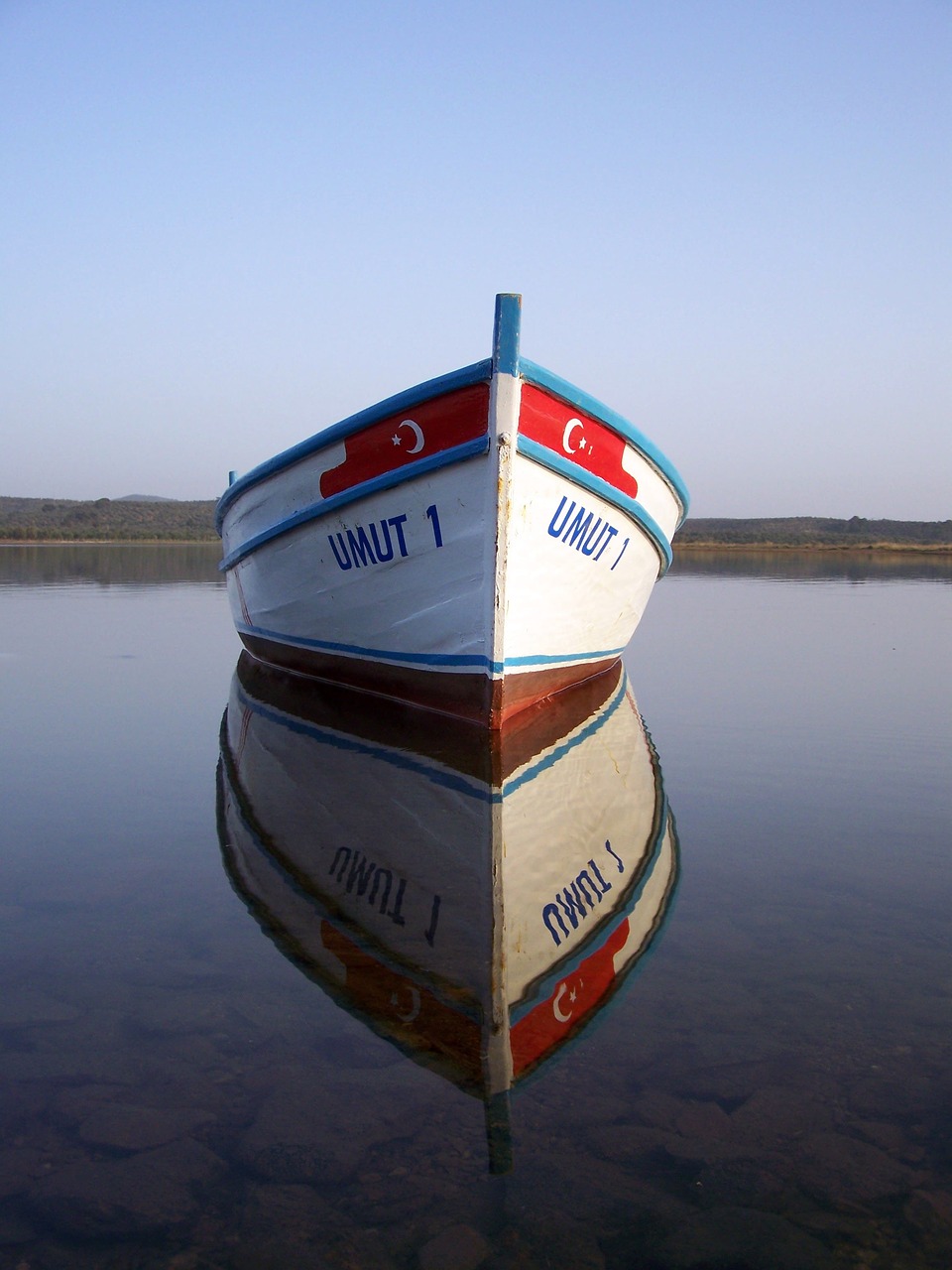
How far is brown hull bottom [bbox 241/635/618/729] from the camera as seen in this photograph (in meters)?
6.35

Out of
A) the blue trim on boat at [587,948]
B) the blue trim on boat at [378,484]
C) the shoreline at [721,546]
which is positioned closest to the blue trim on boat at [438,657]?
the blue trim on boat at [378,484]

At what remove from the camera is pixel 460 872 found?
360 centimetres


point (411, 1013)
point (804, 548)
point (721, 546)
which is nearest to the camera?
point (411, 1013)

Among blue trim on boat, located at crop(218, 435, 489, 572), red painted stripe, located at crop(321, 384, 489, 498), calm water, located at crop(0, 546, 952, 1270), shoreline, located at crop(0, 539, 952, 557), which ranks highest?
shoreline, located at crop(0, 539, 952, 557)

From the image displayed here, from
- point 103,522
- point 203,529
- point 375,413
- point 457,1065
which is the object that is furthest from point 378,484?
point 103,522

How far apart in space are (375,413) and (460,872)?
379 centimetres

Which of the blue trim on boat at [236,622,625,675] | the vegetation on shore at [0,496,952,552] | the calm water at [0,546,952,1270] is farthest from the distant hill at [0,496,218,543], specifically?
the calm water at [0,546,952,1270]

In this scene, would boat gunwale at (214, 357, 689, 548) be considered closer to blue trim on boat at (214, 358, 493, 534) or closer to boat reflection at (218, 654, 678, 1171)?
blue trim on boat at (214, 358, 493, 534)

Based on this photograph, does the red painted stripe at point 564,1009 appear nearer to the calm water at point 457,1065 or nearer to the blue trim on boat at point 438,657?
the calm water at point 457,1065

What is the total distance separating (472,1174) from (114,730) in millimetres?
4919

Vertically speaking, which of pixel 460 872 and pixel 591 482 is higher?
pixel 591 482

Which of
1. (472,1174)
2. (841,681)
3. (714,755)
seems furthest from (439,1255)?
(841,681)

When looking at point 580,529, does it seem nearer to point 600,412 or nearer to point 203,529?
point 600,412

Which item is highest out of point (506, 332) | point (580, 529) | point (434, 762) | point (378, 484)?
point (506, 332)
